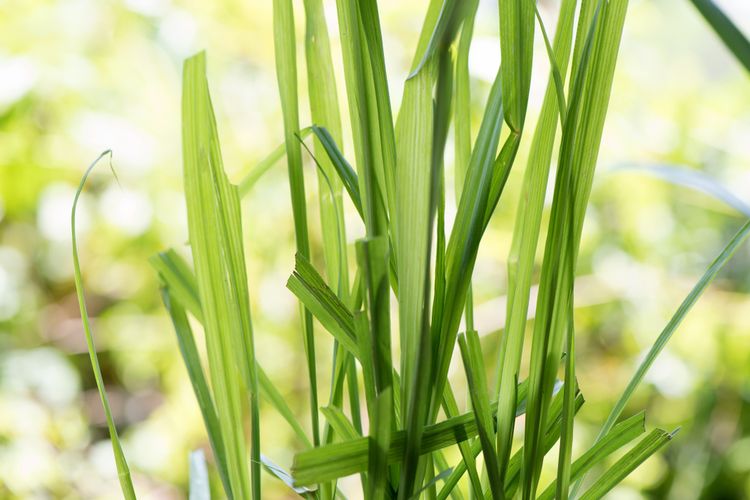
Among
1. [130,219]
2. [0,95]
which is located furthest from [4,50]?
[130,219]

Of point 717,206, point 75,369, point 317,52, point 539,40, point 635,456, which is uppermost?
point 539,40

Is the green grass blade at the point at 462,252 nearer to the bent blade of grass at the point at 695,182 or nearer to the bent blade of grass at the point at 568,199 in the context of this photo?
the bent blade of grass at the point at 568,199

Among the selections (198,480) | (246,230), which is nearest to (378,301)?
(198,480)

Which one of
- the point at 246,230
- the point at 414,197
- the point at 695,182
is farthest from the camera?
the point at 246,230

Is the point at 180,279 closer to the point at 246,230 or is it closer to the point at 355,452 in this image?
the point at 355,452

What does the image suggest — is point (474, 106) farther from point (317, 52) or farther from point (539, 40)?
point (317, 52)

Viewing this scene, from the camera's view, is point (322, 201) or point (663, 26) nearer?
point (322, 201)
